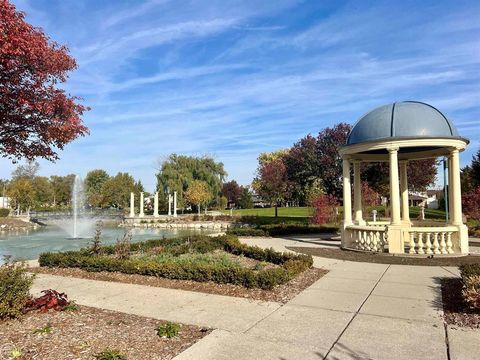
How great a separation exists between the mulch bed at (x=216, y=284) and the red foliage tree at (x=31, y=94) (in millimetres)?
3192

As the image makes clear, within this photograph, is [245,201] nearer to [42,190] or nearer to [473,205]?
[42,190]

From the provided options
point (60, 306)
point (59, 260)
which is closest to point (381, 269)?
point (60, 306)

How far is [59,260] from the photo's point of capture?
9609 mm

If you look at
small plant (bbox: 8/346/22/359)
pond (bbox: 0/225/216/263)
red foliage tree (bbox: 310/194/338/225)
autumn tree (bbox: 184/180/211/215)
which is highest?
autumn tree (bbox: 184/180/211/215)

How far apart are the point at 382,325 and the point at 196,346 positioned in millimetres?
2464

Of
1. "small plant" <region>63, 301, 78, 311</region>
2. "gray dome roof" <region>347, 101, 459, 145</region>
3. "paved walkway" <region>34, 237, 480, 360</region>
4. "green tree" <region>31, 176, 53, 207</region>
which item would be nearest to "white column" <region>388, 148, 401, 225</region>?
"gray dome roof" <region>347, 101, 459, 145</region>

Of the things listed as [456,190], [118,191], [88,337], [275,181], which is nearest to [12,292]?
[88,337]

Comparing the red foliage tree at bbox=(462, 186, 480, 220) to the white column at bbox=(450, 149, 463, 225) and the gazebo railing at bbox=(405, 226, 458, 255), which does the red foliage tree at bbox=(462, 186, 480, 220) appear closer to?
the white column at bbox=(450, 149, 463, 225)

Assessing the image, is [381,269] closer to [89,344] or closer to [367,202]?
A: [89,344]

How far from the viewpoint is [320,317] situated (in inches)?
208

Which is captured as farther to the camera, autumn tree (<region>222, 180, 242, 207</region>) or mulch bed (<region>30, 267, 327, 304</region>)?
autumn tree (<region>222, 180, 242, 207</region>)

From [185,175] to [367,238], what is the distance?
1692 inches

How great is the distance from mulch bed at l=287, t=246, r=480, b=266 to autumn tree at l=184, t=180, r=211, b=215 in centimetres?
Result: 3922

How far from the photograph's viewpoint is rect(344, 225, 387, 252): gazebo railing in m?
11.8
